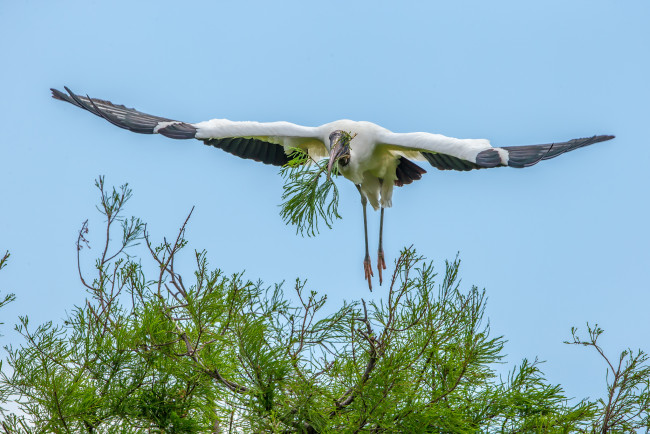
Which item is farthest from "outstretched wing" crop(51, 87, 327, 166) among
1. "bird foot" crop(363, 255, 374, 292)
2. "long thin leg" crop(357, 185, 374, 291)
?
"bird foot" crop(363, 255, 374, 292)

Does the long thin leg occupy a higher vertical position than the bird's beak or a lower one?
higher

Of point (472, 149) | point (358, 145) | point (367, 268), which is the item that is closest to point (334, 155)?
point (472, 149)

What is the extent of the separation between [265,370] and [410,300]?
625mm

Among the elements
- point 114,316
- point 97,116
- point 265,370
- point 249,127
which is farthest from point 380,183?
point 265,370

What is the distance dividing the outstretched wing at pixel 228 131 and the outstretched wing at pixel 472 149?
2.43 ft

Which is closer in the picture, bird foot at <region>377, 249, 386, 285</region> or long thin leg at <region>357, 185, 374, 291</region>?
long thin leg at <region>357, 185, 374, 291</region>

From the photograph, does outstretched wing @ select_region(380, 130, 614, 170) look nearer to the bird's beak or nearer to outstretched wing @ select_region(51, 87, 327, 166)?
the bird's beak

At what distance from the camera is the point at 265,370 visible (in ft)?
8.79

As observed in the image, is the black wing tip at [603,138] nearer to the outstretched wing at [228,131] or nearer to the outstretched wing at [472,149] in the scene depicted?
the outstretched wing at [472,149]

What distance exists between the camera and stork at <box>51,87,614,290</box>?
494 centimetres

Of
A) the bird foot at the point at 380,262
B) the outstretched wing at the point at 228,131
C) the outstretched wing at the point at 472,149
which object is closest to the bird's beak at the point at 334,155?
the outstretched wing at the point at 472,149

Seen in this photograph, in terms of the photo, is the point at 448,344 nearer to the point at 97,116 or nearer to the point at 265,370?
the point at 265,370

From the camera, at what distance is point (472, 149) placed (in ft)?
16.0

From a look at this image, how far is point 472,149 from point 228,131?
77.6 inches
